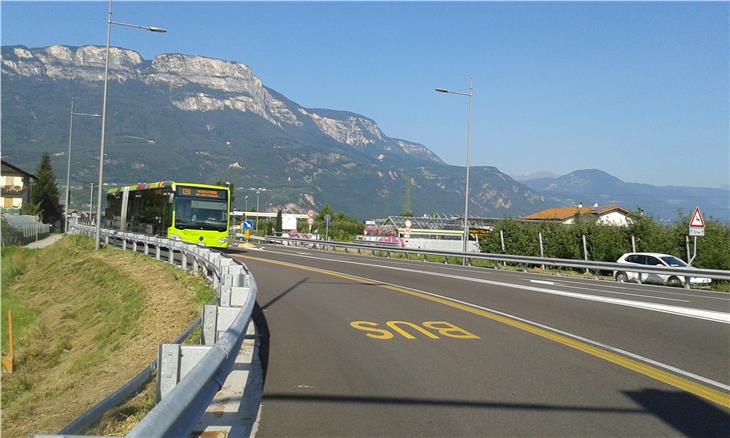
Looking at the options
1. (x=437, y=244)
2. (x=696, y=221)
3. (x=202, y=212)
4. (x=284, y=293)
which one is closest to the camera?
(x=284, y=293)

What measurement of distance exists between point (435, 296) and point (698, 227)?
15.6 metres

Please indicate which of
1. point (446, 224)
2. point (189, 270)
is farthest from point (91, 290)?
point (446, 224)

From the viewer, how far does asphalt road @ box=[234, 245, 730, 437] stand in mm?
6262

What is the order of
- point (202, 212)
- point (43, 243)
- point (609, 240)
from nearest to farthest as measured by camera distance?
point (202, 212)
point (609, 240)
point (43, 243)

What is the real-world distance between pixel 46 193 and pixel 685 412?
104991 millimetres

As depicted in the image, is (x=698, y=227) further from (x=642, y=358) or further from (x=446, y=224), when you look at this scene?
(x=446, y=224)

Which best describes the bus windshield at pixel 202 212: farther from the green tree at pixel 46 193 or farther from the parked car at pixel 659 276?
the green tree at pixel 46 193

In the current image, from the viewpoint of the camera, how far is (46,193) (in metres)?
100

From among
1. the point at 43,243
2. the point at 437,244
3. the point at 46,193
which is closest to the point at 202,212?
the point at 43,243

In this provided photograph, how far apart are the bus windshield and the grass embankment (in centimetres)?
308

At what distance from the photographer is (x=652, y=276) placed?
3145 centimetres

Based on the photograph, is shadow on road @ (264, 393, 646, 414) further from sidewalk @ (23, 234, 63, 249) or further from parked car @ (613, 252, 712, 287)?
sidewalk @ (23, 234, 63, 249)

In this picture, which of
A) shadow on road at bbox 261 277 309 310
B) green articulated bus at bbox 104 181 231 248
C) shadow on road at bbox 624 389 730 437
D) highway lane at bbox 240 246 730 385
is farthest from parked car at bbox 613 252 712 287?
shadow on road at bbox 624 389 730 437

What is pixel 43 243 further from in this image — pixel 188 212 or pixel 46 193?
pixel 46 193
